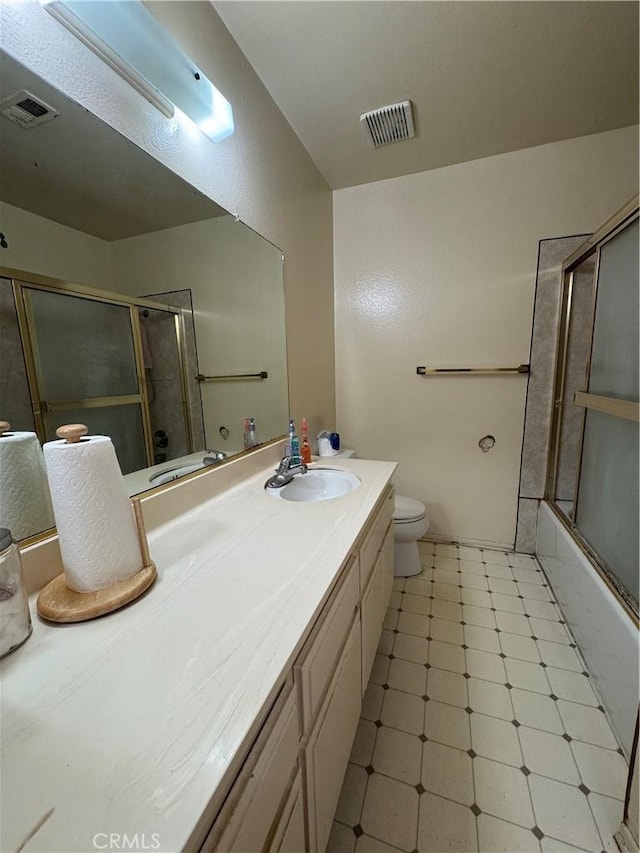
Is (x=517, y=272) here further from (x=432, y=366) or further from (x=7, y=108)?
(x=7, y=108)

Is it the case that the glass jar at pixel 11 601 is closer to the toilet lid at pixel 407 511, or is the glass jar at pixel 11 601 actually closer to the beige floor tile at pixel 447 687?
the beige floor tile at pixel 447 687

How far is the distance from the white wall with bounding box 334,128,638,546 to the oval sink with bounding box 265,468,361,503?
980 millimetres

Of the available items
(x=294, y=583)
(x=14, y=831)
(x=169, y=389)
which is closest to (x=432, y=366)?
(x=169, y=389)

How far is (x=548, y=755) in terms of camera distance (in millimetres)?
1061

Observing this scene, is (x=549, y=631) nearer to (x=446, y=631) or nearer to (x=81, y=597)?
(x=446, y=631)

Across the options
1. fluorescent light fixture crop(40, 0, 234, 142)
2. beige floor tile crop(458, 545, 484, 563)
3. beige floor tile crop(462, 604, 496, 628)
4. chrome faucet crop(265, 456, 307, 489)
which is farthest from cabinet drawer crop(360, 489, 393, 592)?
fluorescent light fixture crop(40, 0, 234, 142)

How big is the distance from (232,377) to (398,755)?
1413mm

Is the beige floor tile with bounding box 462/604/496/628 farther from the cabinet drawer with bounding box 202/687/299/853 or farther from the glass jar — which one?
the glass jar

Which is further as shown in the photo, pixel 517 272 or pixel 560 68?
pixel 517 272

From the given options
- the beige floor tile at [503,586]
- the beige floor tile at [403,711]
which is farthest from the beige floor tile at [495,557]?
the beige floor tile at [403,711]

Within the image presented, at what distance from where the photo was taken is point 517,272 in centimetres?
195

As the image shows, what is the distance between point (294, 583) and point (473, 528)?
1.93 meters

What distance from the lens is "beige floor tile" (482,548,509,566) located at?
2.08 m

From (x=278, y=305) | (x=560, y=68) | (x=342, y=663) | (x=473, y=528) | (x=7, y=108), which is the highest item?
(x=560, y=68)
